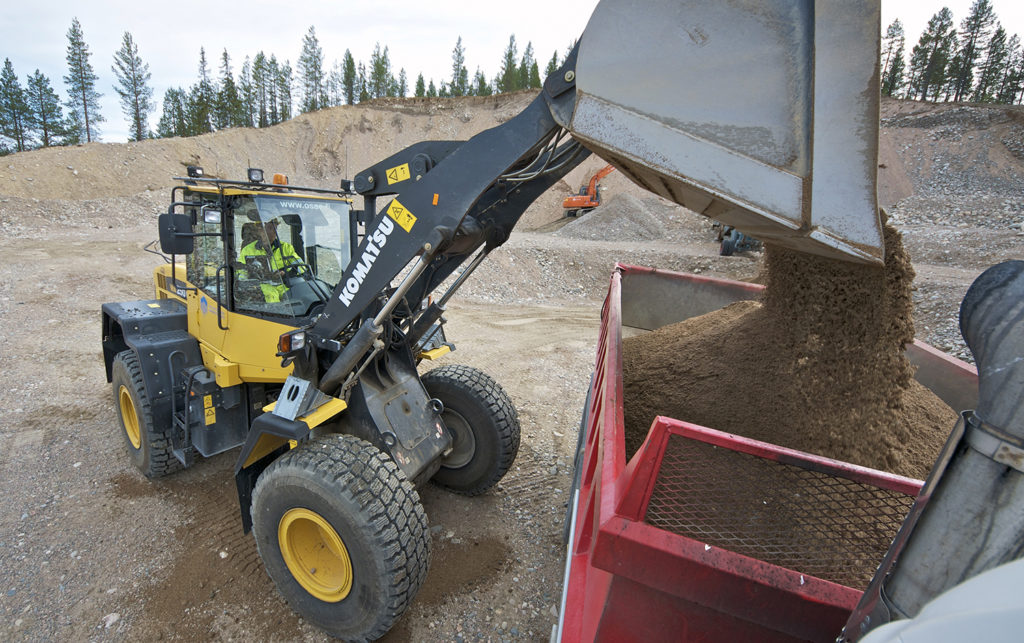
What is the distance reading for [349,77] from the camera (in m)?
52.1

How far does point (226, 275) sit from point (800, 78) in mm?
3247

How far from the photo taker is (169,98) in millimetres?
50531

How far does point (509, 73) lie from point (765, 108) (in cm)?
5424

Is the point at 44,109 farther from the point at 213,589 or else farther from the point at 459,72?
the point at 213,589

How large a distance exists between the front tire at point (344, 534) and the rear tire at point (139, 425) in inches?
66.8

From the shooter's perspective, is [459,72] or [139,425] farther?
[459,72]

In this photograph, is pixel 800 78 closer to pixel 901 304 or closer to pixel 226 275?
A: pixel 901 304

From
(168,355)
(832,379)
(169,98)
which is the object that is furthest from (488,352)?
(169,98)

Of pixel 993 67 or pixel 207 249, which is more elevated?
pixel 993 67

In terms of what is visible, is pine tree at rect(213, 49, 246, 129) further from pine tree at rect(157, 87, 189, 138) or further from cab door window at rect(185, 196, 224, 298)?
cab door window at rect(185, 196, 224, 298)

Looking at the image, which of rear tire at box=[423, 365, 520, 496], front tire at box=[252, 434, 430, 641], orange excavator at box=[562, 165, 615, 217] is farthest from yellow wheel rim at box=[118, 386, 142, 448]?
orange excavator at box=[562, 165, 615, 217]

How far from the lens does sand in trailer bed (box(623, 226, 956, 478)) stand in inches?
84.9

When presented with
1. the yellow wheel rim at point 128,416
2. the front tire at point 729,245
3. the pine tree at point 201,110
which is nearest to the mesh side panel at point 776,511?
the yellow wheel rim at point 128,416

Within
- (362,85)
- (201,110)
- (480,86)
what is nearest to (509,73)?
(480,86)
